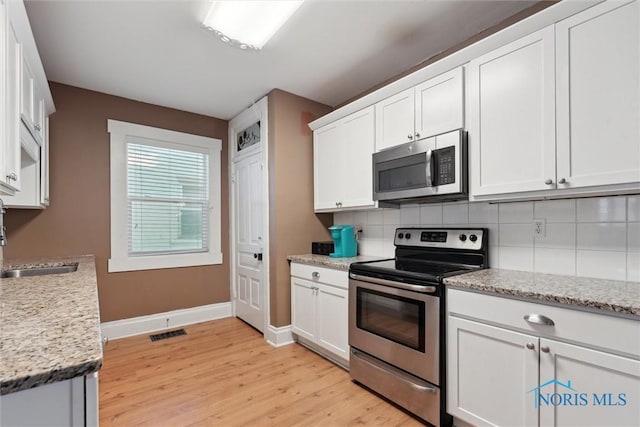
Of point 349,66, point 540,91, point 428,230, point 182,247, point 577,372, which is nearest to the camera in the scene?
point 577,372

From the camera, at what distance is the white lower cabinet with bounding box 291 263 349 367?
2.43 m

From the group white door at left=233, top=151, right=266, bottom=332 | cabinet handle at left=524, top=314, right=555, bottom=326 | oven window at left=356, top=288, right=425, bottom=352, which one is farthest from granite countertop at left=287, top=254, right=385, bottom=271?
cabinet handle at left=524, top=314, right=555, bottom=326

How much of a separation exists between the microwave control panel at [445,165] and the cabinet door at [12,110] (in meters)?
2.25

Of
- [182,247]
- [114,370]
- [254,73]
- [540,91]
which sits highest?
[254,73]

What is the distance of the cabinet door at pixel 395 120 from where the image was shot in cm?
225

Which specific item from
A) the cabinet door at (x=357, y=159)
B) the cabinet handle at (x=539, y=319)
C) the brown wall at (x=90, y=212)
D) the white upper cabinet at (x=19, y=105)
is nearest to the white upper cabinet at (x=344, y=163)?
the cabinet door at (x=357, y=159)

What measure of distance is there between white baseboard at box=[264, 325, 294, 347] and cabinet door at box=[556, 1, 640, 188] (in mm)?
2520

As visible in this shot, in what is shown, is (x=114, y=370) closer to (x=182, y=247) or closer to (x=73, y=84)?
(x=182, y=247)

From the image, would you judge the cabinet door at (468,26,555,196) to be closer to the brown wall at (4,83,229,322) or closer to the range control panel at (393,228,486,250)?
the range control panel at (393,228,486,250)

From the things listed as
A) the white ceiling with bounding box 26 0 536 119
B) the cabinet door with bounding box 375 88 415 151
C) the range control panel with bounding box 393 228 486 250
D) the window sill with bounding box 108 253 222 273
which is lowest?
the window sill with bounding box 108 253 222 273

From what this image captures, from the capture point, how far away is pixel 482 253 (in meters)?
2.05

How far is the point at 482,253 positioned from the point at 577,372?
2.81ft

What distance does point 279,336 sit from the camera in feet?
9.80

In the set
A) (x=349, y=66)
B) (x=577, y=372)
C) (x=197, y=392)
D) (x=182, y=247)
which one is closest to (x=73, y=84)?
(x=182, y=247)
